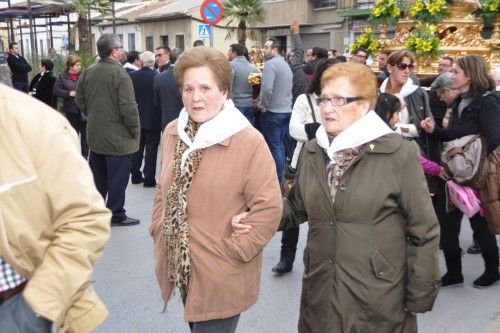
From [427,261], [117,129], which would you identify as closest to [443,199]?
[427,261]

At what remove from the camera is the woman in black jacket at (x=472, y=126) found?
4.19m

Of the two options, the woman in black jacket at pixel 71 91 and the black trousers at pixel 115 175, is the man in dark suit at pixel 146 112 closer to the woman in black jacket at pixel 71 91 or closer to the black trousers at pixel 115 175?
the woman in black jacket at pixel 71 91

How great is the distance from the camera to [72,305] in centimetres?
173

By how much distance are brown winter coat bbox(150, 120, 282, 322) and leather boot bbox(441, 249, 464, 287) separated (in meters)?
2.41

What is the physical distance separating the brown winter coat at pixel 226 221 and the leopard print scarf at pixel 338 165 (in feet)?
0.82

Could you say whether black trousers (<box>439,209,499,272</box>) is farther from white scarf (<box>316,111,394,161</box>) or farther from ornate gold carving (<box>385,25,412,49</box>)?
ornate gold carving (<box>385,25,412,49</box>)

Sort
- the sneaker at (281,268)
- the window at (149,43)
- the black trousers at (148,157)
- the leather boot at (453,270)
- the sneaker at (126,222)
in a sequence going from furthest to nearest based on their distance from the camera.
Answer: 1. the window at (149,43)
2. the black trousers at (148,157)
3. the sneaker at (126,222)
4. the sneaker at (281,268)
5. the leather boot at (453,270)

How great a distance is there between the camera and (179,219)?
8.78 ft

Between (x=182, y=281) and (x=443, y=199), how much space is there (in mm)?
2690

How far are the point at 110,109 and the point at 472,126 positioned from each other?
3570mm

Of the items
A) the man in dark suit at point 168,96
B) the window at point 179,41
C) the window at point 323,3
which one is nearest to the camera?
the man in dark suit at point 168,96

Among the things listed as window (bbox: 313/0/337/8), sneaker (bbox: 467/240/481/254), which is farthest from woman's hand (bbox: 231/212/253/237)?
window (bbox: 313/0/337/8)

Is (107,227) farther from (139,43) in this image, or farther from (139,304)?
(139,43)

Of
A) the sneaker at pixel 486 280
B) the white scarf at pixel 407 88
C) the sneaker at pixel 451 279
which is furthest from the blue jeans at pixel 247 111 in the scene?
the sneaker at pixel 486 280
